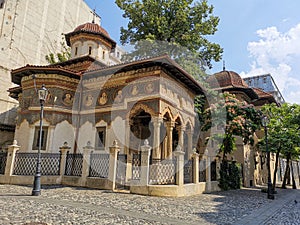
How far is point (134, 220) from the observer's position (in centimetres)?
540

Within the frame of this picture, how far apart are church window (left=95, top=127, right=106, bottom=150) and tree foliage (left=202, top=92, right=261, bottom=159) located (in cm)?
694

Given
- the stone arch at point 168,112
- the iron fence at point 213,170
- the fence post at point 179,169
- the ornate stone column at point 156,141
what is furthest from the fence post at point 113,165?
the iron fence at point 213,170

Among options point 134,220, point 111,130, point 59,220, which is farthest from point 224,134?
point 59,220

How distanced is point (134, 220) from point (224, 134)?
443 inches

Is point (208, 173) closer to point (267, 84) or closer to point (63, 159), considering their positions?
point (63, 159)

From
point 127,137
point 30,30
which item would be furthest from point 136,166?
point 30,30

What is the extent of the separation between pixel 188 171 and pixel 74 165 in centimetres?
541

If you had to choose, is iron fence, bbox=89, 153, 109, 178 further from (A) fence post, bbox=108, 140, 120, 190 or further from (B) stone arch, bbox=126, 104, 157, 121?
(B) stone arch, bbox=126, 104, 157, 121

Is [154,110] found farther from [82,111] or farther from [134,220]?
[134,220]

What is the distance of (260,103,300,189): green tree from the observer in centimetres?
1608

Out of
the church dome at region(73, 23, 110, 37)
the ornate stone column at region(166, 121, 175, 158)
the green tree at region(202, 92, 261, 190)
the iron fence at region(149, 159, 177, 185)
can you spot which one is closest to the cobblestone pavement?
the iron fence at region(149, 159, 177, 185)

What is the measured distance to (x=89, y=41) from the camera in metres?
19.5

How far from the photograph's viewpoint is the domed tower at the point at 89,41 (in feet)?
63.0

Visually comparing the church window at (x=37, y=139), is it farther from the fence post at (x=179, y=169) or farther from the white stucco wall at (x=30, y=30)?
the white stucco wall at (x=30, y=30)
